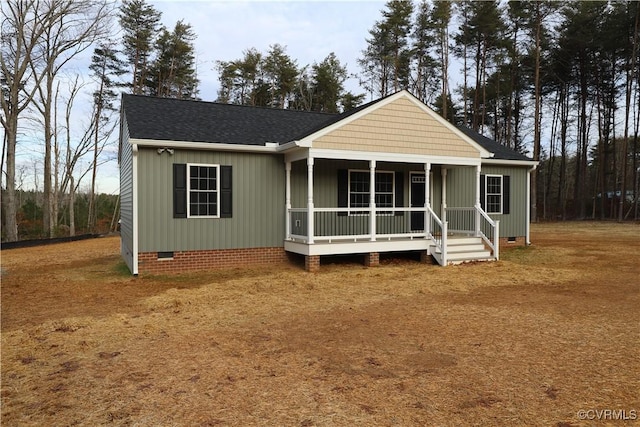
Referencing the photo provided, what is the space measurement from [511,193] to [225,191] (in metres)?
9.68

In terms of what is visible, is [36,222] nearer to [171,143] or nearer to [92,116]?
[92,116]

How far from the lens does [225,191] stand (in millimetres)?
10742

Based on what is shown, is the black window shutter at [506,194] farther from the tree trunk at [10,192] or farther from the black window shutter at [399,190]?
the tree trunk at [10,192]

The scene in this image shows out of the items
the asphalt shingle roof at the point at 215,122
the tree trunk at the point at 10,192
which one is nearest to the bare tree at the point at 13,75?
the tree trunk at the point at 10,192

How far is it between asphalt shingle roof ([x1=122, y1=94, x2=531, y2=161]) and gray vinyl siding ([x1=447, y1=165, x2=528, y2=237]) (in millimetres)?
572

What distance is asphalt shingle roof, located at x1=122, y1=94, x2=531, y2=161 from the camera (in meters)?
10.5

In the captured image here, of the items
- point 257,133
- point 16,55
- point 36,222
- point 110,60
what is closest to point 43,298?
point 257,133

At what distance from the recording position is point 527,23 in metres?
29.0

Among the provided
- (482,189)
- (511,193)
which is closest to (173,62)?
(482,189)

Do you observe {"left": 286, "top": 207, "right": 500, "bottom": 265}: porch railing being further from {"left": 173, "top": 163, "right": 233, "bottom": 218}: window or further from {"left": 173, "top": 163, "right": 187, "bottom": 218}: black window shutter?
{"left": 173, "top": 163, "right": 187, "bottom": 218}: black window shutter

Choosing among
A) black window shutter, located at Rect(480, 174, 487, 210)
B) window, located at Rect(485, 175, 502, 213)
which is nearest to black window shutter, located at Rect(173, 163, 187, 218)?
black window shutter, located at Rect(480, 174, 487, 210)

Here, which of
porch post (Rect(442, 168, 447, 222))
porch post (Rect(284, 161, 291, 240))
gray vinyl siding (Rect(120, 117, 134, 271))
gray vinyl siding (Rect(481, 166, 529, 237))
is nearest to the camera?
gray vinyl siding (Rect(120, 117, 134, 271))

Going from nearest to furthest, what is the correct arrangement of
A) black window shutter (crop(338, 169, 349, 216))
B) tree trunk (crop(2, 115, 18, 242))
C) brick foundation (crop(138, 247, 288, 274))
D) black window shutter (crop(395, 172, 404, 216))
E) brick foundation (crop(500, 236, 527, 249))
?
1. brick foundation (crop(138, 247, 288, 274))
2. black window shutter (crop(338, 169, 349, 216))
3. black window shutter (crop(395, 172, 404, 216))
4. brick foundation (crop(500, 236, 527, 249))
5. tree trunk (crop(2, 115, 18, 242))

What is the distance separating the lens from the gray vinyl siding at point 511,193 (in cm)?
1384
